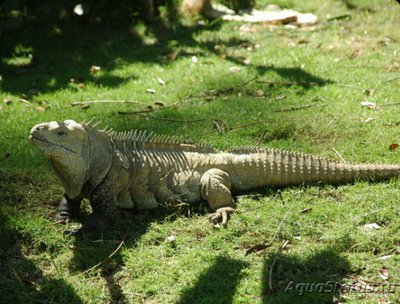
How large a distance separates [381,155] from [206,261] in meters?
2.44

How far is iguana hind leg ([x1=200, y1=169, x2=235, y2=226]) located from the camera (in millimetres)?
4567

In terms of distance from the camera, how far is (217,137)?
19.4ft

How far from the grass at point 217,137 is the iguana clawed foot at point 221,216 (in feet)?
0.23

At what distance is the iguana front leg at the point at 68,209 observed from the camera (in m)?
4.51

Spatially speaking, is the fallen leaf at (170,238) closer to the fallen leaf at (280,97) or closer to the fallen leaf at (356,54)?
the fallen leaf at (280,97)

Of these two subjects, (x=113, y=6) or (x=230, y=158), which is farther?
(x=113, y=6)

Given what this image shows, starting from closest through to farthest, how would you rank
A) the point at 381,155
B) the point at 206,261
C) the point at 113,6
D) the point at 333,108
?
the point at 206,261 → the point at 381,155 → the point at 333,108 → the point at 113,6

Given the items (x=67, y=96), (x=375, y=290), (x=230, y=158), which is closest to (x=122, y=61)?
(x=67, y=96)

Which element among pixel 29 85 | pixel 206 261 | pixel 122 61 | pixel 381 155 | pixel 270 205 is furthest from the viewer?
pixel 122 61

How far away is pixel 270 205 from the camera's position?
15.2 ft

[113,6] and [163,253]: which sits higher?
[113,6]

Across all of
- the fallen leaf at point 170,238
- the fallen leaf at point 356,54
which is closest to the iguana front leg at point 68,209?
the fallen leaf at point 170,238

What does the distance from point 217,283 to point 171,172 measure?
133cm

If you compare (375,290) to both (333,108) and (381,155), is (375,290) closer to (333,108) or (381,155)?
(381,155)
